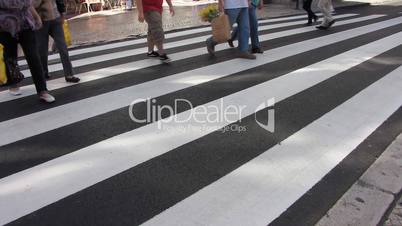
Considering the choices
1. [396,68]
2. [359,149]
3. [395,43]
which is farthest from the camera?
[395,43]

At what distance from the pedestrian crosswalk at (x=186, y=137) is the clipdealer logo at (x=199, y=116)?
0.07ft

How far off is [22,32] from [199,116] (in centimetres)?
228

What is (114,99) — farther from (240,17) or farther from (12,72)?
(240,17)

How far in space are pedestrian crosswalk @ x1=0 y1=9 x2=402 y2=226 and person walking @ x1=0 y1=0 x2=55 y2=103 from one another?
37 centimetres

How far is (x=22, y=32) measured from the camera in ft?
15.0

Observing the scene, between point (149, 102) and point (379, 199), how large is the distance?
2.83m

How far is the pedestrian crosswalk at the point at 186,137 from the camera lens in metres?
2.80

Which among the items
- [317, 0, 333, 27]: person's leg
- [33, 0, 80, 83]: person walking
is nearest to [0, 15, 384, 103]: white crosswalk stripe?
[33, 0, 80, 83]: person walking

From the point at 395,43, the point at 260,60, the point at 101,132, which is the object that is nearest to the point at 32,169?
the point at 101,132

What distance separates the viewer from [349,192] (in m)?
2.91

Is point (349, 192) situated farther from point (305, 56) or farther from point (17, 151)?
point (305, 56)

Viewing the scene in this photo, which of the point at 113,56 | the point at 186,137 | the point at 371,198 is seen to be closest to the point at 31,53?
the point at 186,137

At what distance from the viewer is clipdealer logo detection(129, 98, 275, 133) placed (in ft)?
13.4

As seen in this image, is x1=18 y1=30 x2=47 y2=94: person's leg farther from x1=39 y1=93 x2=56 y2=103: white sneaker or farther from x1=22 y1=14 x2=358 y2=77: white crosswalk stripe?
x1=22 y1=14 x2=358 y2=77: white crosswalk stripe
